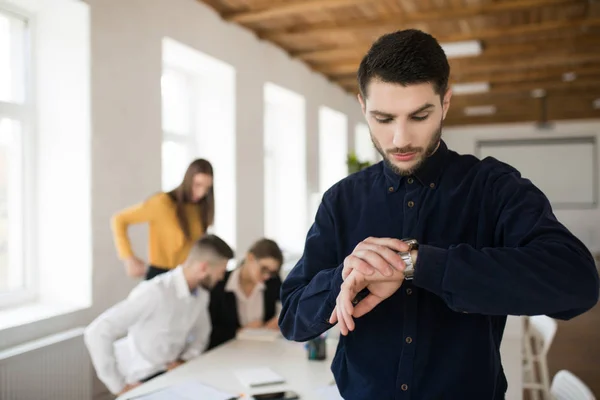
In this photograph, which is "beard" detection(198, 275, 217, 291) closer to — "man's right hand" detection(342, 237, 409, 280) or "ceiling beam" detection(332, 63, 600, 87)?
"man's right hand" detection(342, 237, 409, 280)

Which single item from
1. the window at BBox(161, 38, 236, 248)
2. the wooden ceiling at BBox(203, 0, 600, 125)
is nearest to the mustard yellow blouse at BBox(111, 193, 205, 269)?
the window at BBox(161, 38, 236, 248)

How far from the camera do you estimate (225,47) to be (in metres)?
5.67

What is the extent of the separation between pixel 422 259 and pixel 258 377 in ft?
6.06

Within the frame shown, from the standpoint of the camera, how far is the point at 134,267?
12.3 ft

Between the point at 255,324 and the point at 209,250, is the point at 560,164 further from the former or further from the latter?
the point at 209,250

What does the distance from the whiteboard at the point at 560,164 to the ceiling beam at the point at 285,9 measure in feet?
30.8

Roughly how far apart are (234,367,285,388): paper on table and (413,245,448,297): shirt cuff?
1746 millimetres

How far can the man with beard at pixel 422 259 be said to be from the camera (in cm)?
83

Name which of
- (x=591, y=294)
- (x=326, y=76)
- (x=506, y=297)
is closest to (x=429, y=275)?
(x=506, y=297)

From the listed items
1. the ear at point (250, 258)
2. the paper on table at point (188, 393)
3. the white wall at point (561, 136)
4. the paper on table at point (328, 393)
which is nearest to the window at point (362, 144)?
the white wall at point (561, 136)

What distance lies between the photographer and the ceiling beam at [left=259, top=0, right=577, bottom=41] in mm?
A: 5152

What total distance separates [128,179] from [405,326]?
3.46 metres

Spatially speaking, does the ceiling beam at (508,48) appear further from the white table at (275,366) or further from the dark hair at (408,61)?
the dark hair at (408,61)

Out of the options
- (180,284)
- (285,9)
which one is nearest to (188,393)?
(180,284)
